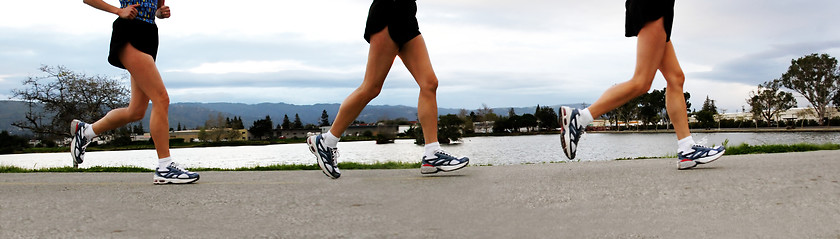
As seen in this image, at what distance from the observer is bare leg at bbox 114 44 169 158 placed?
521 cm

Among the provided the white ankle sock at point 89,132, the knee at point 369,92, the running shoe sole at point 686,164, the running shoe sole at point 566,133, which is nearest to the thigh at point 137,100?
the white ankle sock at point 89,132

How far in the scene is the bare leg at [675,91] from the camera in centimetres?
524

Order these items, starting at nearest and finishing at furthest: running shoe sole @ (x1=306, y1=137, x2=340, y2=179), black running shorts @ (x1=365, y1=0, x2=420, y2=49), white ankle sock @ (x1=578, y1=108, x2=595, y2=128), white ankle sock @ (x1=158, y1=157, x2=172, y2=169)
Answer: black running shorts @ (x1=365, y1=0, x2=420, y2=49) < white ankle sock @ (x1=578, y1=108, x2=595, y2=128) < running shoe sole @ (x1=306, y1=137, x2=340, y2=179) < white ankle sock @ (x1=158, y1=157, x2=172, y2=169)

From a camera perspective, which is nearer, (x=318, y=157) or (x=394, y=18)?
(x=394, y=18)

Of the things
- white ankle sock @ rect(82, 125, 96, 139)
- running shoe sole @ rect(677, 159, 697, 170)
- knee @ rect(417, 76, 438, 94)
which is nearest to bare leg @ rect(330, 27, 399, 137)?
knee @ rect(417, 76, 438, 94)

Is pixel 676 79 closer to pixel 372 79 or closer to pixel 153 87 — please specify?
pixel 372 79

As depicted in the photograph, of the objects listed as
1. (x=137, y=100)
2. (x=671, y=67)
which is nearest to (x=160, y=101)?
(x=137, y=100)

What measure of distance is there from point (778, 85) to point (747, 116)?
3656 cm

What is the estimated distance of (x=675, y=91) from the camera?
5.30 metres

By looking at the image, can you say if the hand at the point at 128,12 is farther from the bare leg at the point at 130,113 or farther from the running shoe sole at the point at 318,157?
the running shoe sole at the point at 318,157

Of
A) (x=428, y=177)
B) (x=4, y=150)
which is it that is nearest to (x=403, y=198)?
(x=428, y=177)

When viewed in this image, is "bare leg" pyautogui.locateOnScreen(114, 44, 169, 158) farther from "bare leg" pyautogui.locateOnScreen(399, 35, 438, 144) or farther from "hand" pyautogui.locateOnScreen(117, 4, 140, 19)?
"bare leg" pyautogui.locateOnScreen(399, 35, 438, 144)

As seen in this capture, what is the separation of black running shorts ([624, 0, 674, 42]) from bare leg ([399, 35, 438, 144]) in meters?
1.82

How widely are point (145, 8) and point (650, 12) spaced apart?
449 centimetres
